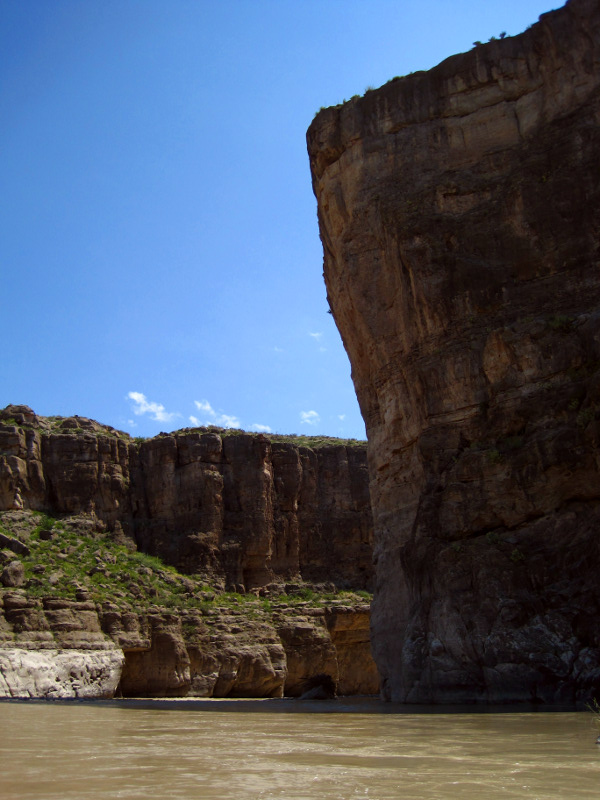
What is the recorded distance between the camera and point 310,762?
333 inches

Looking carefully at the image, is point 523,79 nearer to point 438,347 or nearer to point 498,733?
point 438,347

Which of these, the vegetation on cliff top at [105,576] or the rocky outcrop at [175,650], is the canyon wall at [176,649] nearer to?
the rocky outcrop at [175,650]

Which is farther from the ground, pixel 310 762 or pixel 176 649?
pixel 310 762

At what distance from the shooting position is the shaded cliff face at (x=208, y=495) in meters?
53.6

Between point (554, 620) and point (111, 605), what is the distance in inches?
1187

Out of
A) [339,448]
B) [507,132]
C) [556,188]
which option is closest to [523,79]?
[507,132]

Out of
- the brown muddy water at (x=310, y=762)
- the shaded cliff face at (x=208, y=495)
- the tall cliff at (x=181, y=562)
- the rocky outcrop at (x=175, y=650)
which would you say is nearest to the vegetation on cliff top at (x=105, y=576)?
the tall cliff at (x=181, y=562)

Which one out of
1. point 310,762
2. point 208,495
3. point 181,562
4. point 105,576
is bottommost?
point 310,762

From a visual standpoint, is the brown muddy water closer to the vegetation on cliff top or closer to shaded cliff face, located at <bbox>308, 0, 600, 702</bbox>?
shaded cliff face, located at <bbox>308, 0, 600, 702</bbox>

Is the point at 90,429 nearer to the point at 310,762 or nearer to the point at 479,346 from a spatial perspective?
the point at 479,346

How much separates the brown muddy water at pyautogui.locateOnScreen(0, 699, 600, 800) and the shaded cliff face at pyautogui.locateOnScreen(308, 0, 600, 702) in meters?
6.94

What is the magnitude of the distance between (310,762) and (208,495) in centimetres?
4765

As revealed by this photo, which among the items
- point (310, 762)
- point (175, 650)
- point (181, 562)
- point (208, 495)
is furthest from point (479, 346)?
point (181, 562)

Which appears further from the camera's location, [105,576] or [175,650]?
Answer: [105,576]
